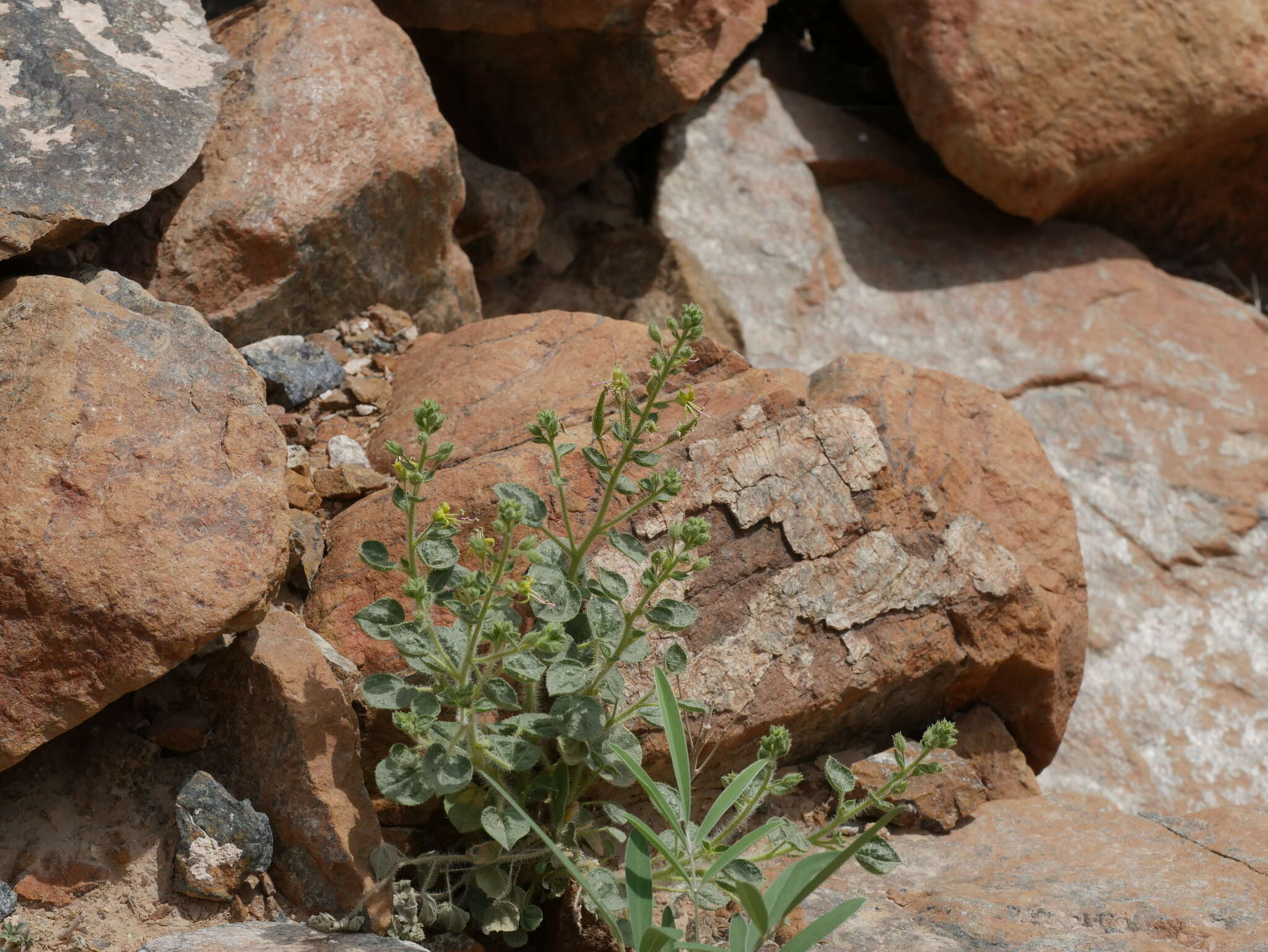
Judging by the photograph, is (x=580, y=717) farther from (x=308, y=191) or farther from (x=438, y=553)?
(x=308, y=191)

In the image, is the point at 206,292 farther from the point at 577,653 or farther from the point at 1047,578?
the point at 1047,578

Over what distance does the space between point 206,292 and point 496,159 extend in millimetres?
1602

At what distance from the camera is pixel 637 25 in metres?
3.58

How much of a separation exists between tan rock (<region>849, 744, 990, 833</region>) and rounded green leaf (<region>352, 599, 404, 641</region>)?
1100 millimetres

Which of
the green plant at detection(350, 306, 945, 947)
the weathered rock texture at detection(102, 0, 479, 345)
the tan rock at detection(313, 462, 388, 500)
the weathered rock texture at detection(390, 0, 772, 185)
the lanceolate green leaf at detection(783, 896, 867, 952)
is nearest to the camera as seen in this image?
the lanceolate green leaf at detection(783, 896, 867, 952)

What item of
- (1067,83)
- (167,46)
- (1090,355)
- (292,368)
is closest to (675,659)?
(292,368)

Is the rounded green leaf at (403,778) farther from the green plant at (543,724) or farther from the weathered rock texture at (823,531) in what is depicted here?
the weathered rock texture at (823,531)

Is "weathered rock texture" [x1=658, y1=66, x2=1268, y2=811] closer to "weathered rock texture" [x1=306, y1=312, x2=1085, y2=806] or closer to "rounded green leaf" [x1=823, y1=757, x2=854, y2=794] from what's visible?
"weathered rock texture" [x1=306, y1=312, x2=1085, y2=806]

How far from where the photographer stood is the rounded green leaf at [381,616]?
183cm

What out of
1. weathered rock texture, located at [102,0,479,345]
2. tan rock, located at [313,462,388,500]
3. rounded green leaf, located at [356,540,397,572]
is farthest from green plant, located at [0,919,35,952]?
weathered rock texture, located at [102,0,479,345]

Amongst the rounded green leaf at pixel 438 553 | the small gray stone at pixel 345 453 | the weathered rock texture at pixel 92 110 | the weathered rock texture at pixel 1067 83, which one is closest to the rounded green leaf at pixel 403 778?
the rounded green leaf at pixel 438 553

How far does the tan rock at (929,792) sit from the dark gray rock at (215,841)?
1.19 metres

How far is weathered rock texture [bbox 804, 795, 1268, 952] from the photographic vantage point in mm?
2002

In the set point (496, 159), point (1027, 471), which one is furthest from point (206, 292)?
point (1027, 471)
